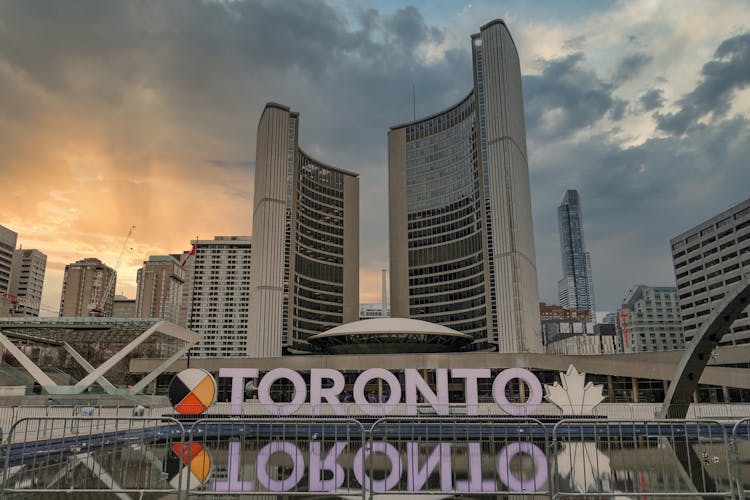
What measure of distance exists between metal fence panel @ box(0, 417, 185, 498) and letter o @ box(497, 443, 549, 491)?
10.3m

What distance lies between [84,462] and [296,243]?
113997 mm

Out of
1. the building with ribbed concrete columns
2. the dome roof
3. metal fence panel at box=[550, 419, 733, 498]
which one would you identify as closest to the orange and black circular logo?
metal fence panel at box=[550, 419, 733, 498]

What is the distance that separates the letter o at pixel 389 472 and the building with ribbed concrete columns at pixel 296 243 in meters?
84.1

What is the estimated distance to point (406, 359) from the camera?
71.9m

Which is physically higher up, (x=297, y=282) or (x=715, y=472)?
(x=297, y=282)

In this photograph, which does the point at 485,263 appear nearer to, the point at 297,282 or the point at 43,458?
the point at 297,282

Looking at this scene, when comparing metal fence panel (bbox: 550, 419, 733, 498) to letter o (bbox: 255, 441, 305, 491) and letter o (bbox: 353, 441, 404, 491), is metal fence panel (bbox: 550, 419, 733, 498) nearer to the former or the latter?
letter o (bbox: 353, 441, 404, 491)

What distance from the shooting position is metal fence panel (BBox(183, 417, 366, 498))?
16.1m

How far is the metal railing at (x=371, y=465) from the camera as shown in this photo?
1507 centimetres

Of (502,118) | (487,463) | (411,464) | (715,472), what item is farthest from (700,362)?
(502,118)

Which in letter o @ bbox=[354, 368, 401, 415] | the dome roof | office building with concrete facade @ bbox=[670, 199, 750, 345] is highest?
office building with concrete facade @ bbox=[670, 199, 750, 345]

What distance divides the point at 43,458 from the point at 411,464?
593 inches

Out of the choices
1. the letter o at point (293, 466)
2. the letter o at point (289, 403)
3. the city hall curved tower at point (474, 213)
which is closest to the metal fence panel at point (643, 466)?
the letter o at point (293, 466)

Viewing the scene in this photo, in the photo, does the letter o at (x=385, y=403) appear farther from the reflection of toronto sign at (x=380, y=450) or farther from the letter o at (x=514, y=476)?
the letter o at (x=514, y=476)
